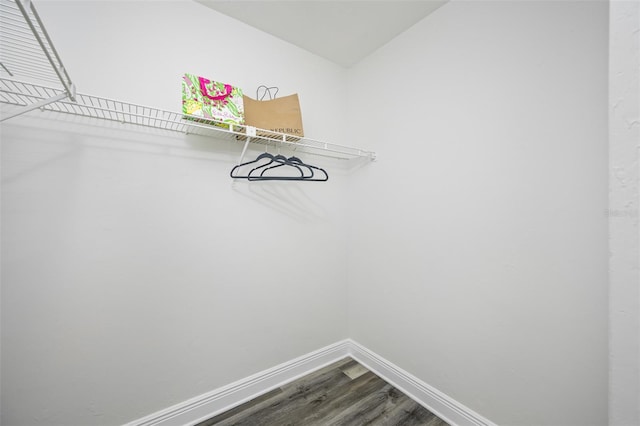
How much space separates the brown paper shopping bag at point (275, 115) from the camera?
1.44 m

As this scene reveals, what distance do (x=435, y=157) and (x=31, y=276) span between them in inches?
80.7

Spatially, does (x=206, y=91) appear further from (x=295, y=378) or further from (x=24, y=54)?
(x=295, y=378)

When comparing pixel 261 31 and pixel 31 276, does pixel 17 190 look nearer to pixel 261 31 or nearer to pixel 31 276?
pixel 31 276

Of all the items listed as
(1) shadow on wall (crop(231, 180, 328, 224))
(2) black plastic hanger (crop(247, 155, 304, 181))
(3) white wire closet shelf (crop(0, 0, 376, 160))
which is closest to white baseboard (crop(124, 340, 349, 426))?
(1) shadow on wall (crop(231, 180, 328, 224))

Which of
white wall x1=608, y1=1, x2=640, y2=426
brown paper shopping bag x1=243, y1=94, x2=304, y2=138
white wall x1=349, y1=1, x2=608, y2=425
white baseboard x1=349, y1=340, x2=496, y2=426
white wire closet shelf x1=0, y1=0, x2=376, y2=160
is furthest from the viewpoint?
brown paper shopping bag x1=243, y1=94, x2=304, y2=138

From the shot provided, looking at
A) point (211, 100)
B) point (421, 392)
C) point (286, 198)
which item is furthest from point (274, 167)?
point (421, 392)

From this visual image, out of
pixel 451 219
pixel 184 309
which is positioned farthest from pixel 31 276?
pixel 451 219

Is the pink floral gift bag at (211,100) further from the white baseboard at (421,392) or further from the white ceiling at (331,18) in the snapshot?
the white baseboard at (421,392)

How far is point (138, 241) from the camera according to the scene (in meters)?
1.26

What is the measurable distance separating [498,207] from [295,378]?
1.67 metres

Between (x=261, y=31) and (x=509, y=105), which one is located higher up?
(x=261, y=31)

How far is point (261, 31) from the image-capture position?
1.66m

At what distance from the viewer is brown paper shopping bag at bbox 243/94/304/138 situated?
4.72 feet

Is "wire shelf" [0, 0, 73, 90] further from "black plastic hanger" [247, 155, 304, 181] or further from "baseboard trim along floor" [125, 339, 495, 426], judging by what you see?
"baseboard trim along floor" [125, 339, 495, 426]
